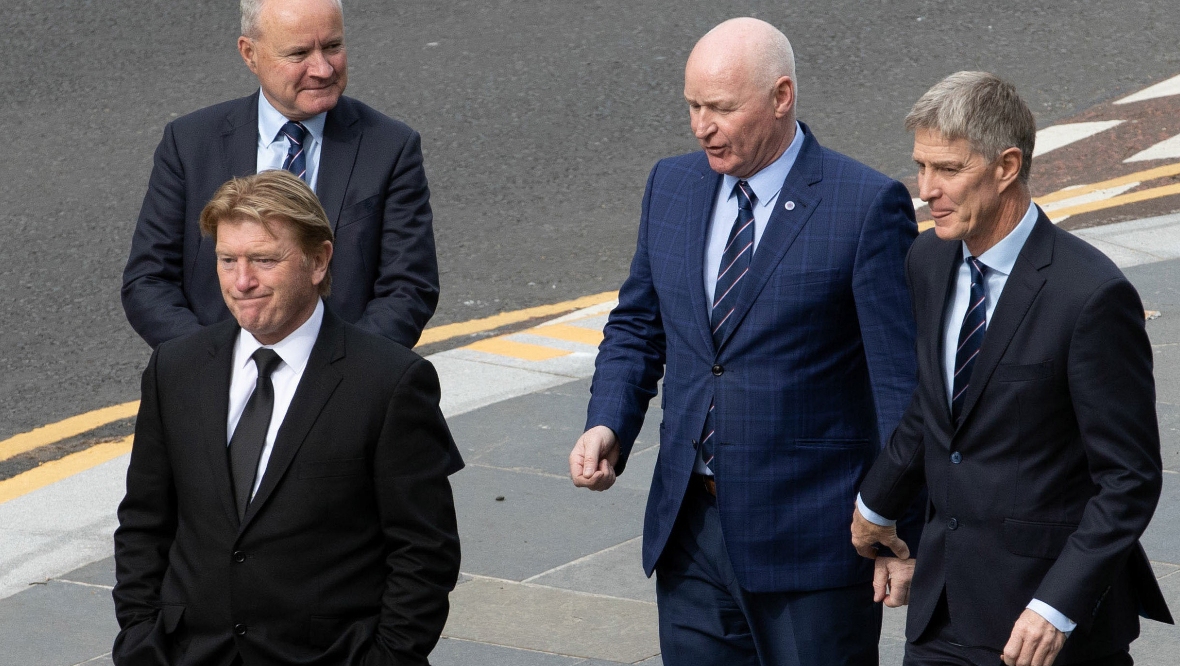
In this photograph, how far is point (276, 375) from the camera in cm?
340

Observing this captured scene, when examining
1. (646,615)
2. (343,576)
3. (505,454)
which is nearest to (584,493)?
(505,454)

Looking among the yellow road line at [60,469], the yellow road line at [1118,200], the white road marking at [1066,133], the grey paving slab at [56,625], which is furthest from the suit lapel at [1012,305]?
the white road marking at [1066,133]

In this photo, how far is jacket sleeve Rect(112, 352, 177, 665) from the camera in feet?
11.2

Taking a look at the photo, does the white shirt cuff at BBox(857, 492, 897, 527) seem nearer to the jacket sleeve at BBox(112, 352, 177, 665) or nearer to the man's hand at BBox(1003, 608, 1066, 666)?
the man's hand at BBox(1003, 608, 1066, 666)

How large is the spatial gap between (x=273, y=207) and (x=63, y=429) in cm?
458

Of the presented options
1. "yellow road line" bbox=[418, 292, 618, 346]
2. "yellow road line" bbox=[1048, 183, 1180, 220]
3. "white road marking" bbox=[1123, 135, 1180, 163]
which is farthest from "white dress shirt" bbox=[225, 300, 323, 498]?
"white road marking" bbox=[1123, 135, 1180, 163]

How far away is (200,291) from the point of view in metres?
4.48

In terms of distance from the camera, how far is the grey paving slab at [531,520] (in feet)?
19.5

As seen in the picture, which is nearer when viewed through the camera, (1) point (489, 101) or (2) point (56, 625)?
(2) point (56, 625)

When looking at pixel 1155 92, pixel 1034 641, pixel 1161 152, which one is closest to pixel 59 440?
pixel 1034 641

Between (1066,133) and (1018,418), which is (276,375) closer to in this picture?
(1018,418)

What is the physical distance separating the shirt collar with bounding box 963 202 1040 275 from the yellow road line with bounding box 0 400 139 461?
15.8ft

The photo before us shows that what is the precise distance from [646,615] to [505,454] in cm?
168

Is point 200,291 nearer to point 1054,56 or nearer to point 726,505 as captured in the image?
point 726,505
